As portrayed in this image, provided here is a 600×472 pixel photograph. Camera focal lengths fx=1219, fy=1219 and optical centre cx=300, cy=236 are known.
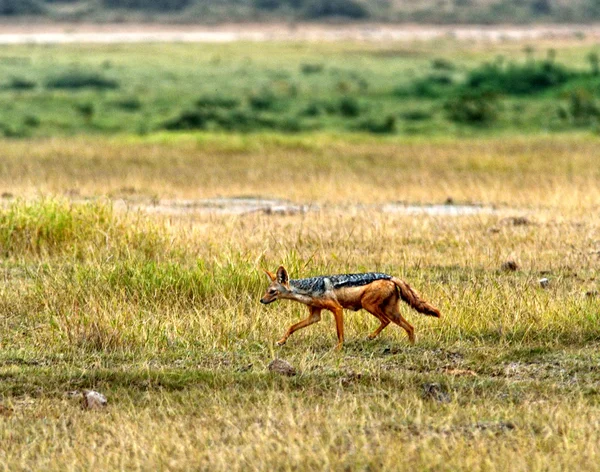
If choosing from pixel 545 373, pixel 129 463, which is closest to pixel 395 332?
pixel 545 373

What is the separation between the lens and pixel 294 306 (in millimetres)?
9391

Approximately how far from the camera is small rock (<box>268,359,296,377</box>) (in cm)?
744

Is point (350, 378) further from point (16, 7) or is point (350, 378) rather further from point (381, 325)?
point (16, 7)

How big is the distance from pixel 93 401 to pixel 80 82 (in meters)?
38.8

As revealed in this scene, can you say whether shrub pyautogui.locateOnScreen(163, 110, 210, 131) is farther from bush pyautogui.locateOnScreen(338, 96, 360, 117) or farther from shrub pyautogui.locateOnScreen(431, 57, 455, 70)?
shrub pyautogui.locateOnScreen(431, 57, 455, 70)

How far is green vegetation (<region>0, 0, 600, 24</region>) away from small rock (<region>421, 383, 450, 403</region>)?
80756mm

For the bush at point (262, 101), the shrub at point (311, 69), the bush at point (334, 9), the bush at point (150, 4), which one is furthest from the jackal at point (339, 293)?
the bush at point (334, 9)

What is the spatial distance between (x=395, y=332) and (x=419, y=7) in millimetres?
86851

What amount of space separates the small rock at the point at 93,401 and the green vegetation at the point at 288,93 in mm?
22893

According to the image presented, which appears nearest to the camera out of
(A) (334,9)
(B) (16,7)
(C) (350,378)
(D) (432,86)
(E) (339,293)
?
(C) (350,378)

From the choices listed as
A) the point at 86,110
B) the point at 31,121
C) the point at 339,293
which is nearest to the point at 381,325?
the point at 339,293

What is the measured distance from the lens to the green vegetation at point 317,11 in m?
86.9

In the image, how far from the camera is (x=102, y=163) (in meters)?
22.5

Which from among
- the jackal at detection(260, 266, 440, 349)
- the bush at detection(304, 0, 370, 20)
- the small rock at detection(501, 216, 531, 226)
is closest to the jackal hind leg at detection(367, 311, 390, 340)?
the jackal at detection(260, 266, 440, 349)
